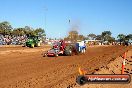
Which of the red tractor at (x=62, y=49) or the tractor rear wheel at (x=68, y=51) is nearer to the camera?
the red tractor at (x=62, y=49)

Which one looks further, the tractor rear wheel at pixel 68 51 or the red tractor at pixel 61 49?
the tractor rear wheel at pixel 68 51

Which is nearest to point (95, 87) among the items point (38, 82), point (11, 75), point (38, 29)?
point (38, 82)

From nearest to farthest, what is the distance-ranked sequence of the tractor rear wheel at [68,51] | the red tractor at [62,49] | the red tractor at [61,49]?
the red tractor at [62,49]
the red tractor at [61,49]
the tractor rear wheel at [68,51]

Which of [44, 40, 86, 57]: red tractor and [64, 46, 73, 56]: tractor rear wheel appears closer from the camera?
[44, 40, 86, 57]: red tractor

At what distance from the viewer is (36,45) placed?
157ft

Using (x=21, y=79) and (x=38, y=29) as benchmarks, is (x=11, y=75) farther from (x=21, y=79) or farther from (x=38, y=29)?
(x=38, y=29)

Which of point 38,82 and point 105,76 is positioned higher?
point 105,76

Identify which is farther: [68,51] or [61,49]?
[68,51]

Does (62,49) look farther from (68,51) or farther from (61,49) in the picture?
(68,51)

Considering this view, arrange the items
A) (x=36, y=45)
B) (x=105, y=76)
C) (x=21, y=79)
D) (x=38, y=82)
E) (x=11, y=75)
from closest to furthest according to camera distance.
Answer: (x=105, y=76), (x=38, y=82), (x=21, y=79), (x=11, y=75), (x=36, y=45)

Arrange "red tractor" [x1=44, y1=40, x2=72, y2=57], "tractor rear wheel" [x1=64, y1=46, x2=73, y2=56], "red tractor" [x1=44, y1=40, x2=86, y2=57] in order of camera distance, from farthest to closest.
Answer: "tractor rear wheel" [x1=64, y1=46, x2=73, y2=56], "red tractor" [x1=44, y1=40, x2=72, y2=57], "red tractor" [x1=44, y1=40, x2=86, y2=57]

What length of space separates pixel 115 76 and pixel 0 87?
19.2 feet

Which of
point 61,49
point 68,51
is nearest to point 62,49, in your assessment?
point 61,49

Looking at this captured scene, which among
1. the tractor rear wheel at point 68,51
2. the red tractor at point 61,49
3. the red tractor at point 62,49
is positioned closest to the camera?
the red tractor at point 62,49
